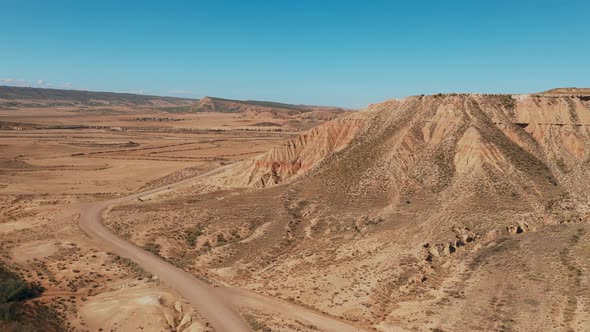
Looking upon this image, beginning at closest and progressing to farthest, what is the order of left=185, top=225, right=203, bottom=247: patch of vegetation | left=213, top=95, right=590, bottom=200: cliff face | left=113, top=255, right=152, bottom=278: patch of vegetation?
1. left=113, top=255, right=152, bottom=278: patch of vegetation
2. left=185, top=225, right=203, bottom=247: patch of vegetation
3. left=213, top=95, right=590, bottom=200: cliff face

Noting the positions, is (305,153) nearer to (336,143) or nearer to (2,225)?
(336,143)

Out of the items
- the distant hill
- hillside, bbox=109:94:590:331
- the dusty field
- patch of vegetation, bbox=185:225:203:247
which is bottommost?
the dusty field

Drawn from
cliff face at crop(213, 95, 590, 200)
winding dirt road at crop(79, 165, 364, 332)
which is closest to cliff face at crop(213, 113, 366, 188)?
cliff face at crop(213, 95, 590, 200)

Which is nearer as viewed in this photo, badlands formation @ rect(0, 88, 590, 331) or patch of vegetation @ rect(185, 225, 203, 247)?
badlands formation @ rect(0, 88, 590, 331)

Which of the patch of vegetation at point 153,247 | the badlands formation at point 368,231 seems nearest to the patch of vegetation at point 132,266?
the badlands formation at point 368,231

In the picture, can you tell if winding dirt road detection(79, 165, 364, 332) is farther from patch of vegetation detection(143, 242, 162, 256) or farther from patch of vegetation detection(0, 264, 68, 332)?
patch of vegetation detection(0, 264, 68, 332)

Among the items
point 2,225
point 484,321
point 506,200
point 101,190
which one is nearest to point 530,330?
point 484,321
